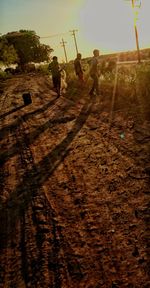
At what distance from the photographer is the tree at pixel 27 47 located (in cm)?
8531

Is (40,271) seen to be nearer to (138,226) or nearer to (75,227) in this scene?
(75,227)

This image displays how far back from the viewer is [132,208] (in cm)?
514

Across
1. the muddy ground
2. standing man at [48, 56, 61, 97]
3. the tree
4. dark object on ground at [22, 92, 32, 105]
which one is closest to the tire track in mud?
the muddy ground

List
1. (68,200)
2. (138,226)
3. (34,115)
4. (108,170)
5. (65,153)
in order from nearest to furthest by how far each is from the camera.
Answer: (138,226), (68,200), (108,170), (65,153), (34,115)

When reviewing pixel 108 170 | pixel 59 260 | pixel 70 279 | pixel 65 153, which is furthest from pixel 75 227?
pixel 65 153

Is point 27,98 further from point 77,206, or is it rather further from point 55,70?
point 77,206

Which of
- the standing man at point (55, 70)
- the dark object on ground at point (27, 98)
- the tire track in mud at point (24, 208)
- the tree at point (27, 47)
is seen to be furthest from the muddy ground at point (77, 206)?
the tree at point (27, 47)

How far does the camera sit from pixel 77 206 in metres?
5.50

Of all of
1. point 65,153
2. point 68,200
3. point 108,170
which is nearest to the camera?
point 68,200

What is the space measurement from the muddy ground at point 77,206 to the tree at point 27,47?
78.9 meters

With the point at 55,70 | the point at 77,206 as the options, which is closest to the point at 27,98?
the point at 55,70

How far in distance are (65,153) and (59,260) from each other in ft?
12.7

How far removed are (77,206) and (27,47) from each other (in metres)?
85.4

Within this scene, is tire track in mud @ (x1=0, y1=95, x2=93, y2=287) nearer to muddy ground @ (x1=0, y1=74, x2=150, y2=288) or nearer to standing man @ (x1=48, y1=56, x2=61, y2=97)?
muddy ground @ (x1=0, y1=74, x2=150, y2=288)
